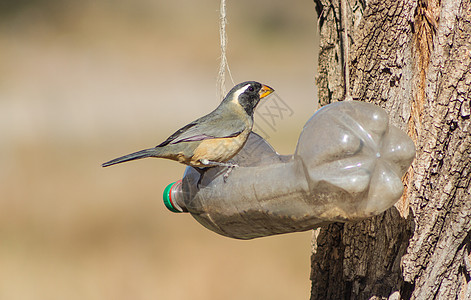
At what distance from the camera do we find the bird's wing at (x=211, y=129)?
9.45ft

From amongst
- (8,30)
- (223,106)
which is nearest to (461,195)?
(223,106)

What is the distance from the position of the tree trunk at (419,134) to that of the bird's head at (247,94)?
24.0 inches

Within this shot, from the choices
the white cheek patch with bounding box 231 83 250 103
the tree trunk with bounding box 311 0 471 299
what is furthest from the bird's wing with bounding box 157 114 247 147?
the tree trunk with bounding box 311 0 471 299

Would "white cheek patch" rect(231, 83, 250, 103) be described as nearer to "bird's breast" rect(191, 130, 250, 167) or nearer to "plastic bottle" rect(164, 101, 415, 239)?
"bird's breast" rect(191, 130, 250, 167)

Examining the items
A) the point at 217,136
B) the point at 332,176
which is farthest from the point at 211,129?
the point at 332,176

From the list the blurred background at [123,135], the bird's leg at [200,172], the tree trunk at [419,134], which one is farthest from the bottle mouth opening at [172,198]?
the tree trunk at [419,134]

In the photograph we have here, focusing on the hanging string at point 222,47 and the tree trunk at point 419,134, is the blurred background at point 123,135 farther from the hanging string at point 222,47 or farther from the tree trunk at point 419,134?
the tree trunk at point 419,134

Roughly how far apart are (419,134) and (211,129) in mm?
949

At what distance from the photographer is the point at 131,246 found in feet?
22.1

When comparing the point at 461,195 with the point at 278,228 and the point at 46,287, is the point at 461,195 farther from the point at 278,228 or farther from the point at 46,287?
the point at 46,287

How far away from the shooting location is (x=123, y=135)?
11.1m

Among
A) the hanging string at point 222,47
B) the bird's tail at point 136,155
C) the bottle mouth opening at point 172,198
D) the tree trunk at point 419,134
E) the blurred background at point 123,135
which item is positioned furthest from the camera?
the blurred background at point 123,135

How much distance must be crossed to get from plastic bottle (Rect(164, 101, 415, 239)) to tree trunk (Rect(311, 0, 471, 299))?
0.22 m

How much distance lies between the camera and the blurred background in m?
6.37
